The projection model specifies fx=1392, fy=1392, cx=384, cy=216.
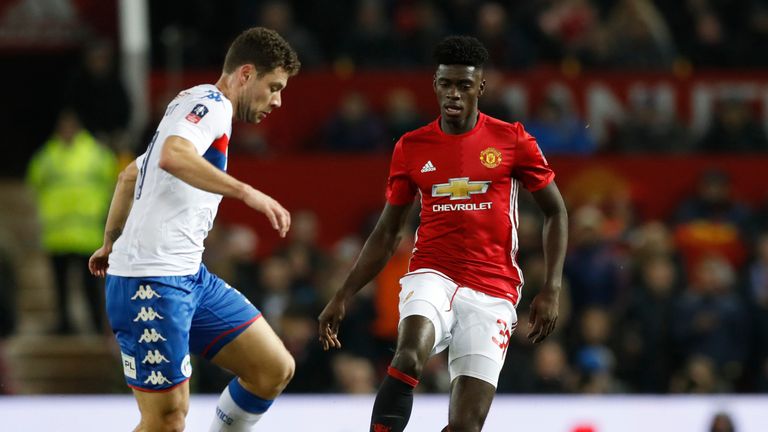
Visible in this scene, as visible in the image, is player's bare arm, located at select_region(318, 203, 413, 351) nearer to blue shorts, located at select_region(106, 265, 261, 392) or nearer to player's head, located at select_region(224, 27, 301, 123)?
blue shorts, located at select_region(106, 265, 261, 392)

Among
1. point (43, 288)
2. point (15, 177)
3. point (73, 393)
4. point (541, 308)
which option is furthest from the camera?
point (15, 177)

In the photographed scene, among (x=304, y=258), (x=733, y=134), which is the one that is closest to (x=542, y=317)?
(x=304, y=258)

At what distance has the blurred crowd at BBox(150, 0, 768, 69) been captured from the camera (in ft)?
48.9

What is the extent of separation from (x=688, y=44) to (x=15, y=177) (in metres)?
8.45

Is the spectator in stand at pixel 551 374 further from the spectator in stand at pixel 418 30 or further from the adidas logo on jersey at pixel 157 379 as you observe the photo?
the adidas logo on jersey at pixel 157 379

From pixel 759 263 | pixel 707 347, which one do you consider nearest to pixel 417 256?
pixel 707 347

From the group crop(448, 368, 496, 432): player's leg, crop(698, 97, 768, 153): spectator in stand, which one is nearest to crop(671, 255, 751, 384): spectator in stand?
crop(698, 97, 768, 153): spectator in stand

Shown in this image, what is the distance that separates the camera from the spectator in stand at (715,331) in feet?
38.8

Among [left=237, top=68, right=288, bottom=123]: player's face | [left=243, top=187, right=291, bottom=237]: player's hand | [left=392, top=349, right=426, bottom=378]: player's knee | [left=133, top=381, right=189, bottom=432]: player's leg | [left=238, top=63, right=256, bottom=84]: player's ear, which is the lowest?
[left=133, top=381, right=189, bottom=432]: player's leg

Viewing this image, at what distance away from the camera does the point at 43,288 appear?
1413 cm

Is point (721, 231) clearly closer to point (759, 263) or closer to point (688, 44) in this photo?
point (759, 263)

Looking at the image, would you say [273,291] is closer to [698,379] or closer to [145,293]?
[698,379]

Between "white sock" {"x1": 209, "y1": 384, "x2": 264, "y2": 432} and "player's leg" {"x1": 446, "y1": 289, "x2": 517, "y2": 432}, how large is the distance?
1102 mm

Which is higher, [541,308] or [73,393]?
[541,308]
